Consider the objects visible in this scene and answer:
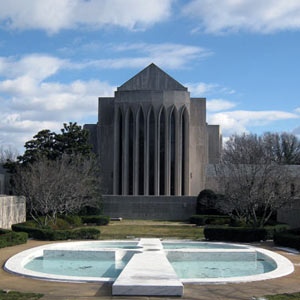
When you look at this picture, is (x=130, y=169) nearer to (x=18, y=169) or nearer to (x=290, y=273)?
(x=18, y=169)

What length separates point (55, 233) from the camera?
23875 millimetres

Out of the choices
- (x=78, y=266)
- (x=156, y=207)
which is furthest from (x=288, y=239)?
(x=156, y=207)

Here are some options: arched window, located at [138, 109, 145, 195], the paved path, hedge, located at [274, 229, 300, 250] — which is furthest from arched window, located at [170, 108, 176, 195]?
the paved path

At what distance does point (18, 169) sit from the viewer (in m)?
36.4

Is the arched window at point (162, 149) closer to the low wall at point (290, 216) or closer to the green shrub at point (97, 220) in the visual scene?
the green shrub at point (97, 220)

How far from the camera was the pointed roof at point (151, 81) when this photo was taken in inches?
1946

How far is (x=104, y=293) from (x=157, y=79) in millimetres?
40221

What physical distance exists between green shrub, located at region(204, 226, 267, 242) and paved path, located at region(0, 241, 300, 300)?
10.3m

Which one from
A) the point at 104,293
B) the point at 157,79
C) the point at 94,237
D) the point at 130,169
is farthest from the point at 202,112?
the point at 104,293

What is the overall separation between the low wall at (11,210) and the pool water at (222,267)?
1261cm

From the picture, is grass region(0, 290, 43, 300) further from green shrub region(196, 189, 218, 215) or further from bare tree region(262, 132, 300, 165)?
bare tree region(262, 132, 300, 165)

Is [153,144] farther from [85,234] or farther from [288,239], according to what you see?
[288,239]

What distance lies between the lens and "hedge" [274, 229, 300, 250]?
19886mm

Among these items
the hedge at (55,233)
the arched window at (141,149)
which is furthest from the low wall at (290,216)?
the arched window at (141,149)
